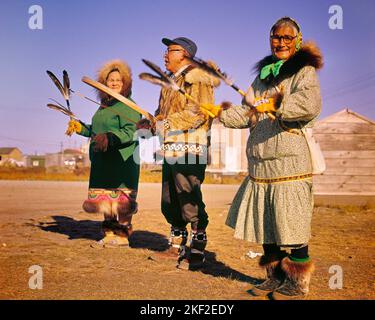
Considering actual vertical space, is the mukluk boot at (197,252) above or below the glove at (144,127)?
below

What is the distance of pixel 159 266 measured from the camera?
471 cm

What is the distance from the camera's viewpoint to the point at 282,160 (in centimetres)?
349

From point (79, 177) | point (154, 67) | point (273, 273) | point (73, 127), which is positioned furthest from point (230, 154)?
point (154, 67)

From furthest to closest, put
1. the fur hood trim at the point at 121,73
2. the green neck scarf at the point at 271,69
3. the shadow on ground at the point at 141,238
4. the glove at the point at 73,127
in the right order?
the fur hood trim at the point at 121,73 < the glove at the point at 73,127 < the shadow on ground at the point at 141,238 < the green neck scarf at the point at 271,69

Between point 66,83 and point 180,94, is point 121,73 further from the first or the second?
point 180,94

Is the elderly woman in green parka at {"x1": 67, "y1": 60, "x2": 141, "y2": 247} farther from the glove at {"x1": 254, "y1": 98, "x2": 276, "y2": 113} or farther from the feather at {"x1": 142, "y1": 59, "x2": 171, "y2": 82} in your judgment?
the glove at {"x1": 254, "y1": 98, "x2": 276, "y2": 113}

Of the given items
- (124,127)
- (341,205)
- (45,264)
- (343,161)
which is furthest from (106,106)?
(343,161)

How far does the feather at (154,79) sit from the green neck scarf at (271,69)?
0.78 m

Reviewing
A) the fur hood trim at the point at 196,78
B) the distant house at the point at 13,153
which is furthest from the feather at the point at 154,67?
the distant house at the point at 13,153

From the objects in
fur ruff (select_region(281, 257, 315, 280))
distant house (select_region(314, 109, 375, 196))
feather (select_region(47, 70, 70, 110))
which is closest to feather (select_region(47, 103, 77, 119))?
feather (select_region(47, 70, 70, 110))

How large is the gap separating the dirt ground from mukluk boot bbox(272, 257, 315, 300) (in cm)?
18

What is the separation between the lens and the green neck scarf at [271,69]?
11.8ft

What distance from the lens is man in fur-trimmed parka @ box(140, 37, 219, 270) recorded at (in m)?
4.55

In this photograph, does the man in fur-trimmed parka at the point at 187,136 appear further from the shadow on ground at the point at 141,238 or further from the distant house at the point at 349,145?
the distant house at the point at 349,145
